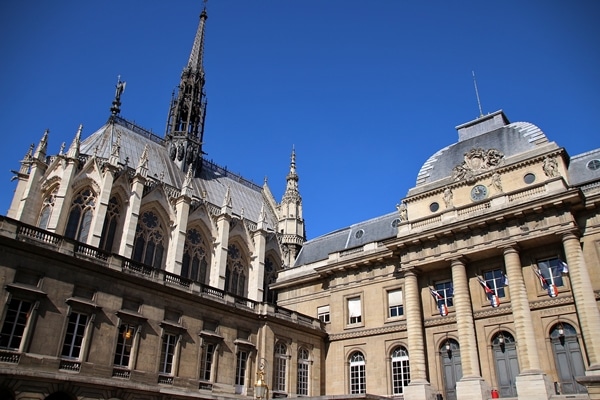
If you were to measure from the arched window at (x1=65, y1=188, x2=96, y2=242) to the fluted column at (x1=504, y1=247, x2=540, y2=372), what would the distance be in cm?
2696

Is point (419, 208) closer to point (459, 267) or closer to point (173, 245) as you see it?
point (459, 267)

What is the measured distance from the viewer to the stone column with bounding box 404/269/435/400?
2539 cm

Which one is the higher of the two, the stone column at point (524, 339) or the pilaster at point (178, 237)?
the pilaster at point (178, 237)

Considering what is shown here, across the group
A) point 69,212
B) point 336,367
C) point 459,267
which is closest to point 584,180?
point 459,267

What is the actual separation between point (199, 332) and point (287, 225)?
2477cm

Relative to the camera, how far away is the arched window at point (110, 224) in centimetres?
3447

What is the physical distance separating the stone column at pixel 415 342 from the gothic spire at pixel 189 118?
93.9 feet

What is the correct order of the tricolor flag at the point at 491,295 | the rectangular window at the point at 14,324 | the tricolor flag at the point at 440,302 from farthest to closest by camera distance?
the tricolor flag at the point at 440,302
the tricolor flag at the point at 491,295
the rectangular window at the point at 14,324

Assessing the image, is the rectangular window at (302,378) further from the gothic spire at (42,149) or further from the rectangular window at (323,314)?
the gothic spire at (42,149)

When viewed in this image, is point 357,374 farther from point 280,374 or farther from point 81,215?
point 81,215

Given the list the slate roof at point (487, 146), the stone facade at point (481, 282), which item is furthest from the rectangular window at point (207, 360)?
the slate roof at point (487, 146)

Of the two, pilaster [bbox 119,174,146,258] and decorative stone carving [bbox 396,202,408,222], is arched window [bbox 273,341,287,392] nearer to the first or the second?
decorative stone carving [bbox 396,202,408,222]

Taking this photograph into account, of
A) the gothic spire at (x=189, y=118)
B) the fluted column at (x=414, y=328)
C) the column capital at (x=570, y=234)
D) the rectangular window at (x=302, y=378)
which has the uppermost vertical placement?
the gothic spire at (x=189, y=118)

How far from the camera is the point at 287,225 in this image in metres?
49.5
